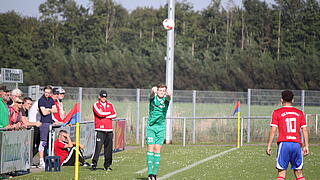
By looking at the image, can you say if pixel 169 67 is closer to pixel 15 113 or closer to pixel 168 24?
pixel 168 24

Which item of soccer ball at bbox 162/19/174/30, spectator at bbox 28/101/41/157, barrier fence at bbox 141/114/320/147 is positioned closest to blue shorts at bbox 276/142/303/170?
spectator at bbox 28/101/41/157

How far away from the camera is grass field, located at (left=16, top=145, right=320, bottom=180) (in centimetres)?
1384

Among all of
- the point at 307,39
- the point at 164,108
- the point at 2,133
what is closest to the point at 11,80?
the point at 2,133

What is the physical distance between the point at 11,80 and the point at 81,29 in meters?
65.8

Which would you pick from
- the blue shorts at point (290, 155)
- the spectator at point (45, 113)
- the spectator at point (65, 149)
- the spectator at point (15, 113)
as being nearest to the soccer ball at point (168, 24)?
the spectator at point (65, 149)

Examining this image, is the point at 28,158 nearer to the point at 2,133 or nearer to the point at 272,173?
the point at 2,133

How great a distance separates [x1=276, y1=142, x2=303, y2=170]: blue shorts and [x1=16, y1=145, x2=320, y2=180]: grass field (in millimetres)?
3515

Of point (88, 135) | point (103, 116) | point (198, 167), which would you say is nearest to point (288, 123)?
point (103, 116)

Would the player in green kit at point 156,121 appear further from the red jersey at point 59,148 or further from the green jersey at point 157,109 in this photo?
A: the red jersey at point 59,148

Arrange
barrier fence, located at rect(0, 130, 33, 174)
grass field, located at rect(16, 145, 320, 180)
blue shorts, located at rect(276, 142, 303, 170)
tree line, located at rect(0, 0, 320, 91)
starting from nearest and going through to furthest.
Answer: blue shorts, located at rect(276, 142, 303, 170), barrier fence, located at rect(0, 130, 33, 174), grass field, located at rect(16, 145, 320, 180), tree line, located at rect(0, 0, 320, 91)

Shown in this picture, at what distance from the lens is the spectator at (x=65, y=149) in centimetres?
1591

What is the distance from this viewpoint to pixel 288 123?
10.2 meters

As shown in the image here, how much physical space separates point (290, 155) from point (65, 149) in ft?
24.2

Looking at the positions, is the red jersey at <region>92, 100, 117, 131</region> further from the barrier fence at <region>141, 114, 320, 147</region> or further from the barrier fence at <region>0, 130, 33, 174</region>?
the barrier fence at <region>141, 114, 320, 147</region>
